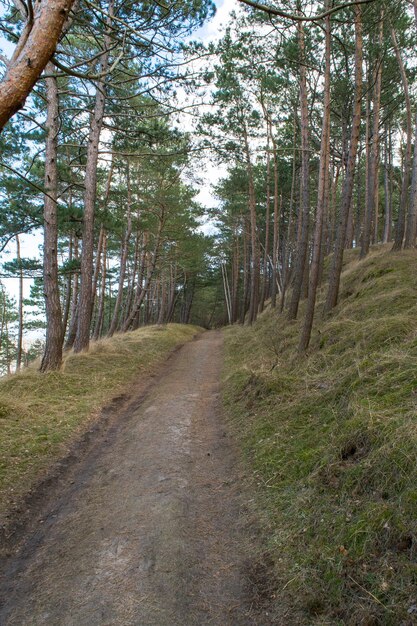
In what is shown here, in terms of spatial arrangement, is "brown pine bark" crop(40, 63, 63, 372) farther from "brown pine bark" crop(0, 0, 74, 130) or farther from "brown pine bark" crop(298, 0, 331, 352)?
"brown pine bark" crop(0, 0, 74, 130)

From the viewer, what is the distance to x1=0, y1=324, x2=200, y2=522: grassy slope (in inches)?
179

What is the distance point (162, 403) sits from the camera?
781 centimetres

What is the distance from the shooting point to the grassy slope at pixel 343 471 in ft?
7.95

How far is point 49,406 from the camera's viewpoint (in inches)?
269

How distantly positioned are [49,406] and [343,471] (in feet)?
17.9

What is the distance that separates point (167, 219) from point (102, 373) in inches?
554

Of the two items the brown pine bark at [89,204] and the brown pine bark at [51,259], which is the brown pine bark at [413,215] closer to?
the brown pine bark at [89,204]

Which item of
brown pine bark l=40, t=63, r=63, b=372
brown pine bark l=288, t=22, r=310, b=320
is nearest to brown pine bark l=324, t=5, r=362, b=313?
brown pine bark l=288, t=22, r=310, b=320

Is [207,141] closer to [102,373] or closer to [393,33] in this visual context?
[102,373]

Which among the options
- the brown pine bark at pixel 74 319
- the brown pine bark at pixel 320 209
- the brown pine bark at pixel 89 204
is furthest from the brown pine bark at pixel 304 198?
the brown pine bark at pixel 74 319

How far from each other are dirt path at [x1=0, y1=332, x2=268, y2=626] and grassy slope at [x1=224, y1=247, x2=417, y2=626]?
1.28 ft

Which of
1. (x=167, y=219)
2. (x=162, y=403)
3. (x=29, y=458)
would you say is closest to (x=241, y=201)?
(x=167, y=219)

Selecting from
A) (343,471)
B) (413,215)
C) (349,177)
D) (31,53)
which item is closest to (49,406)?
→ (343,471)

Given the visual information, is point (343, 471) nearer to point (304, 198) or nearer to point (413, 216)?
point (304, 198)
